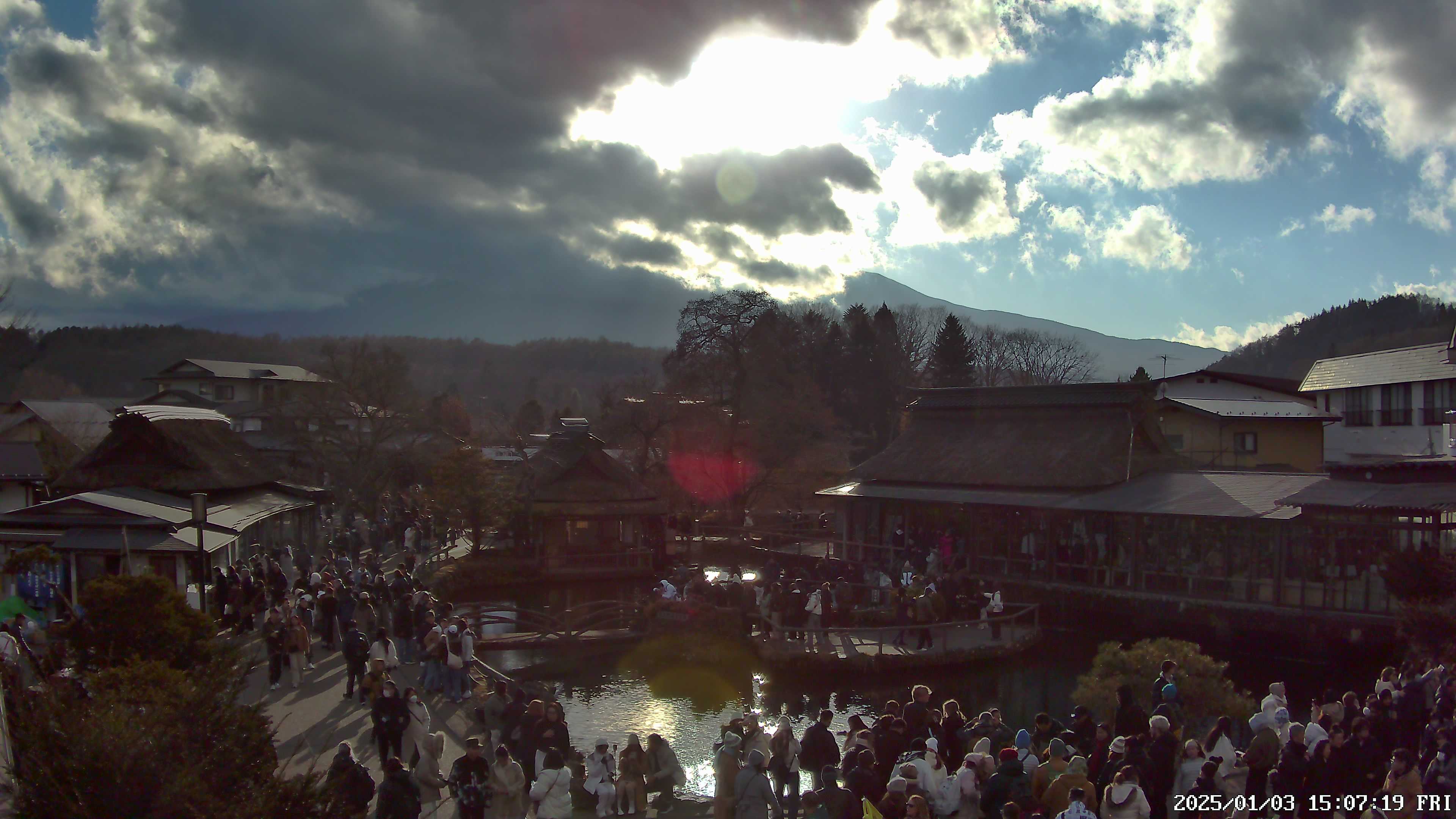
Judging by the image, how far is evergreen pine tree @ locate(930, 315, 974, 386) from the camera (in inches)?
2378

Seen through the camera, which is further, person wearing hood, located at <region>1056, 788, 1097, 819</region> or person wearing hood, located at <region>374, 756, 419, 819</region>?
person wearing hood, located at <region>374, 756, 419, 819</region>

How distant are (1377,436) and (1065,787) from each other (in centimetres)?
4650

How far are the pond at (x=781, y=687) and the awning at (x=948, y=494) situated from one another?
18.0ft

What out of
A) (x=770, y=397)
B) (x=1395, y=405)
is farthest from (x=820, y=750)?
(x=1395, y=405)

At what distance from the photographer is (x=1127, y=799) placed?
7988mm

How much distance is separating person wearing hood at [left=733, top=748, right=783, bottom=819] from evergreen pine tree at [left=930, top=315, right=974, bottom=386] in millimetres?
52617

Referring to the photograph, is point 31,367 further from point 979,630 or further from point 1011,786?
point 1011,786

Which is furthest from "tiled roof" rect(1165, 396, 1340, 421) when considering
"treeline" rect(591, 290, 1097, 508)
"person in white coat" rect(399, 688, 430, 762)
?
"person in white coat" rect(399, 688, 430, 762)

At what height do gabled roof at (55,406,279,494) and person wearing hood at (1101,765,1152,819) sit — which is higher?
gabled roof at (55,406,279,494)

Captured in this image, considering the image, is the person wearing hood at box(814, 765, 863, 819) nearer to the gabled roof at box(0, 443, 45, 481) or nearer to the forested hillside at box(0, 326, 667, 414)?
the gabled roof at box(0, 443, 45, 481)

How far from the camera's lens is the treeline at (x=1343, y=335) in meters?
74.2

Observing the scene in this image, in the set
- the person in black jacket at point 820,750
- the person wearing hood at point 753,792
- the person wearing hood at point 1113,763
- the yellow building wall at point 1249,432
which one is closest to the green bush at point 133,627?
the person wearing hood at point 753,792

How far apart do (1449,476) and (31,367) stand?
101m

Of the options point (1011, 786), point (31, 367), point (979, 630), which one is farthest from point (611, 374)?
point (1011, 786)
